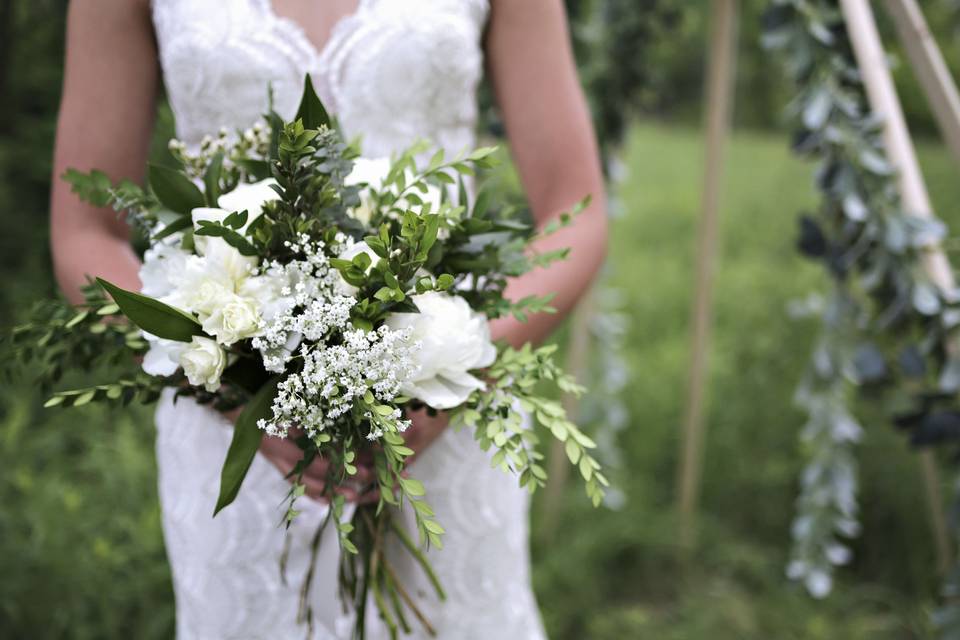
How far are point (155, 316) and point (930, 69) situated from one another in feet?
5.97

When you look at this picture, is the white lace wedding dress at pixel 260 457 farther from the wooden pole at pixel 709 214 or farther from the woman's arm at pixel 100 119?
the wooden pole at pixel 709 214

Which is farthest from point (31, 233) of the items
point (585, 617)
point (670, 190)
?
point (670, 190)

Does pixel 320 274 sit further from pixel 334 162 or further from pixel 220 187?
pixel 220 187

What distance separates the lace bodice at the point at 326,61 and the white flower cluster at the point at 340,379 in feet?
1.59

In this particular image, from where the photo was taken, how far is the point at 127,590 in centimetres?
242

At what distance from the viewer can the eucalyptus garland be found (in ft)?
6.26

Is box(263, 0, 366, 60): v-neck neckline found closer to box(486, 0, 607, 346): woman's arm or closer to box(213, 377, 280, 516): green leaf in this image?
box(486, 0, 607, 346): woman's arm

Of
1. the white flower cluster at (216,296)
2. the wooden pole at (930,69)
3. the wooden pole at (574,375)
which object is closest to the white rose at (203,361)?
the white flower cluster at (216,296)

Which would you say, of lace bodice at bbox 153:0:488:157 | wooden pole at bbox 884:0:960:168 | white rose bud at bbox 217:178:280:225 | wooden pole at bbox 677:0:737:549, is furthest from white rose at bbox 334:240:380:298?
wooden pole at bbox 677:0:737:549

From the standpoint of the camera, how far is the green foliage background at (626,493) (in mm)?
2449

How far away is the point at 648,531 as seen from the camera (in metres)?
3.16

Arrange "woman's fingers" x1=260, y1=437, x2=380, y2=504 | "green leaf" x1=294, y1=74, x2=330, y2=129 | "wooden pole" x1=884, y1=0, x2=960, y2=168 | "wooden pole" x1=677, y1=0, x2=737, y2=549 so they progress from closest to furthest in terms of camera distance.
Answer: "green leaf" x1=294, y1=74, x2=330, y2=129 → "woman's fingers" x1=260, y1=437, x2=380, y2=504 → "wooden pole" x1=884, y1=0, x2=960, y2=168 → "wooden pole" x1=677, y1=0, x2=737, y2=549

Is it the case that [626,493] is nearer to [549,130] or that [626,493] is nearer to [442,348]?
[549,130]

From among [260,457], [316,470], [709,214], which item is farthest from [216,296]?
[709,214]
